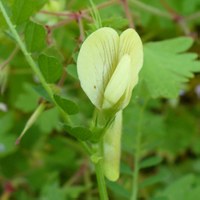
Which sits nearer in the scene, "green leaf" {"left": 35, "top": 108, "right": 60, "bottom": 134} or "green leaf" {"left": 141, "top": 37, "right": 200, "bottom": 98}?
"green leaf" {"left": 141, "top": 37, "right": 200, "bottom": 98}

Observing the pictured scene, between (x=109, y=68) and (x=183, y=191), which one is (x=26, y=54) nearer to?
(x=109, y=68)

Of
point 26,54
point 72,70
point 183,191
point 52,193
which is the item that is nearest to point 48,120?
point 52,193

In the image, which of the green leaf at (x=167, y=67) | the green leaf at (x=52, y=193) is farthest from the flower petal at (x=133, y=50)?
the green leaf at (x=52, y=193)

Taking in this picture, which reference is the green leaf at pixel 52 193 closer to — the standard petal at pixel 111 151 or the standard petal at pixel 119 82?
the standard petal at pixel 111 151

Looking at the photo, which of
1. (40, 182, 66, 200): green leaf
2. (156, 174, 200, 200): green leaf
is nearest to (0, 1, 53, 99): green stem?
(40, 182, 66, 200): green leaf

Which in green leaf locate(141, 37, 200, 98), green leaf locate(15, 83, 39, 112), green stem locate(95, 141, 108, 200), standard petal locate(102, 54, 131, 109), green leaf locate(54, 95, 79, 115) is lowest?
green leaf locate(15, 83, 39, 112)

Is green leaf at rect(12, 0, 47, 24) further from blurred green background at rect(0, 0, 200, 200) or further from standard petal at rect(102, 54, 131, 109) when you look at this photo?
blurred green background at rect(0, 0, 200, 200)

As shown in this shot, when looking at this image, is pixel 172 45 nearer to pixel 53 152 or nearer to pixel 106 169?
pixel 106 169
